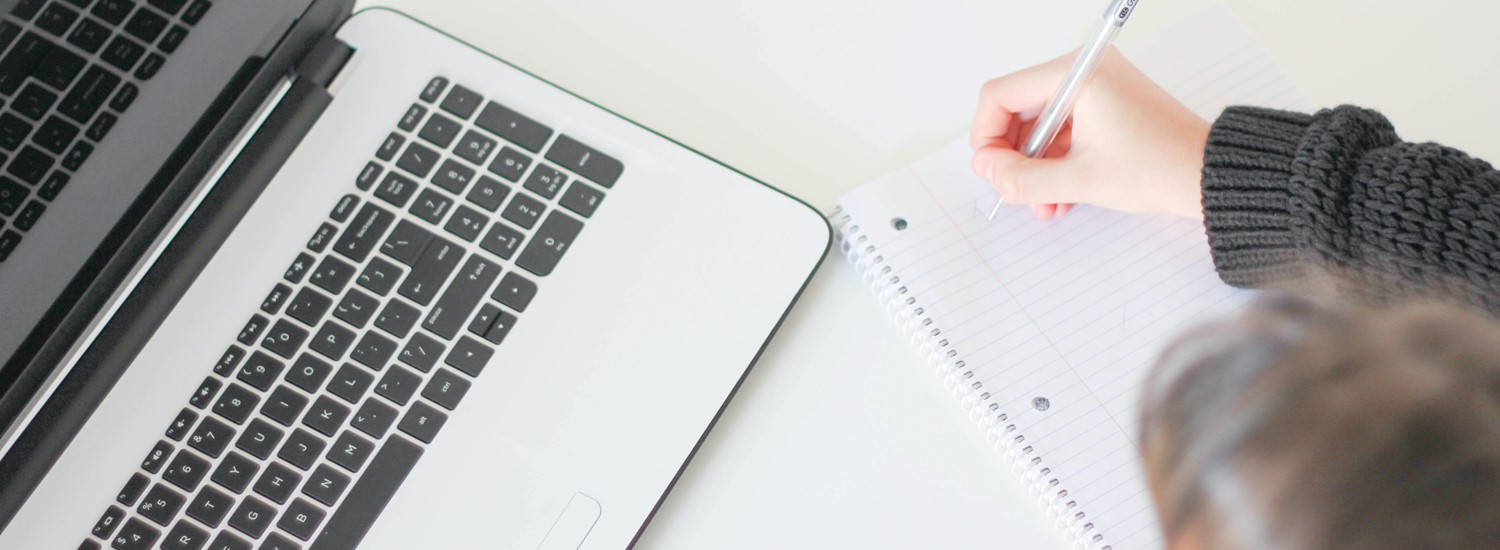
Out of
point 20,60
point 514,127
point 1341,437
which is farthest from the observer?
point 514,127

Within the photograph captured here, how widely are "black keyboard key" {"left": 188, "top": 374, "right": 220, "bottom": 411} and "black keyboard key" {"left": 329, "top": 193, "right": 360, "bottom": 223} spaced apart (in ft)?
0.33

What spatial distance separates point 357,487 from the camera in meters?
0.53

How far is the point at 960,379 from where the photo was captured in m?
0.58

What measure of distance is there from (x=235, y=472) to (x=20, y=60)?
0.21m

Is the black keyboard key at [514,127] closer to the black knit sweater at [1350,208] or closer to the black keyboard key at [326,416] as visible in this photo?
the black keyboard key at [326,416]

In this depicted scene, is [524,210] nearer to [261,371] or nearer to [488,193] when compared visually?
[488,193]

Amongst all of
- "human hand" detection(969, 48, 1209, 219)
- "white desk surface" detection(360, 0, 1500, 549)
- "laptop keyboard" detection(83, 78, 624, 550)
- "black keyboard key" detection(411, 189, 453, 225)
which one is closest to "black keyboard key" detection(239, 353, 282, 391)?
"laptop keyboard" detection(83, 78, 624, 550)

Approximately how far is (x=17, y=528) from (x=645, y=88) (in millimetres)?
393

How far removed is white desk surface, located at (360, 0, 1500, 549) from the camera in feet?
1.92

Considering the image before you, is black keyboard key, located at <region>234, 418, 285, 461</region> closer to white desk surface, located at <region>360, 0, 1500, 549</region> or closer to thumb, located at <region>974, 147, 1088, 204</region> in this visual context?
white desk surface, located at <region>360, 0, 1500, 549</region>

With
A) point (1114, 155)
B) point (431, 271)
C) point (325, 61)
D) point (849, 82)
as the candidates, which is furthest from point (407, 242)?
point (1114, 155)

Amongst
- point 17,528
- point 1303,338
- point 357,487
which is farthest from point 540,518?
point 1303,338

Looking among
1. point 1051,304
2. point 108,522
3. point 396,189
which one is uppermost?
point 1051,304

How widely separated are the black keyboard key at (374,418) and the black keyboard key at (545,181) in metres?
0.13
